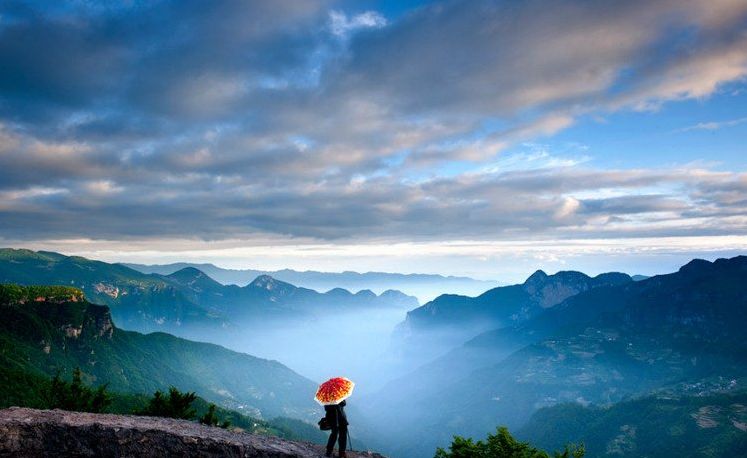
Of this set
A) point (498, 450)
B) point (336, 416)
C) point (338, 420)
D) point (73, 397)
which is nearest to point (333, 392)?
point (336, 416)

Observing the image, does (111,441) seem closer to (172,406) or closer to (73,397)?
(172,406)

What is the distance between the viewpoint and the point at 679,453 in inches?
7190

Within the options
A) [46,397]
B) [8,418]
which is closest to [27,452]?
[8,418]

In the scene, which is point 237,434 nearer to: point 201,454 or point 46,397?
point 201,454

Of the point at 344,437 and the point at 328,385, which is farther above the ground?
the point at 328,385

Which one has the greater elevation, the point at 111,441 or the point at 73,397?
the point at 111,441

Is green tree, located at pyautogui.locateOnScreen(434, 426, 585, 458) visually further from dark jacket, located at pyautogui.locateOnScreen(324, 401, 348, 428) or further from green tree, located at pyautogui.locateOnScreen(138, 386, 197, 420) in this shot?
green tree, located at pyautogui.locateOnScreen(138, 386, 197, 420)

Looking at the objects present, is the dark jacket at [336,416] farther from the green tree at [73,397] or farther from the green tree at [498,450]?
the green tree at [73,397]

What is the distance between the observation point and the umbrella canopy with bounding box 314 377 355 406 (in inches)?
744

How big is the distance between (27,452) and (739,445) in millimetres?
239748

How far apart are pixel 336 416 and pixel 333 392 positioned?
145 centimetres

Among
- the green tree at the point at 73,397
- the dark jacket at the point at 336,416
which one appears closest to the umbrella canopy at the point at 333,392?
the dark jacket at the point at 336,416

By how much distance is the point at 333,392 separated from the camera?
19.1 meters

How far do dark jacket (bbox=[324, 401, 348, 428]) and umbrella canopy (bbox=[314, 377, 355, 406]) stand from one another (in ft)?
1.23
